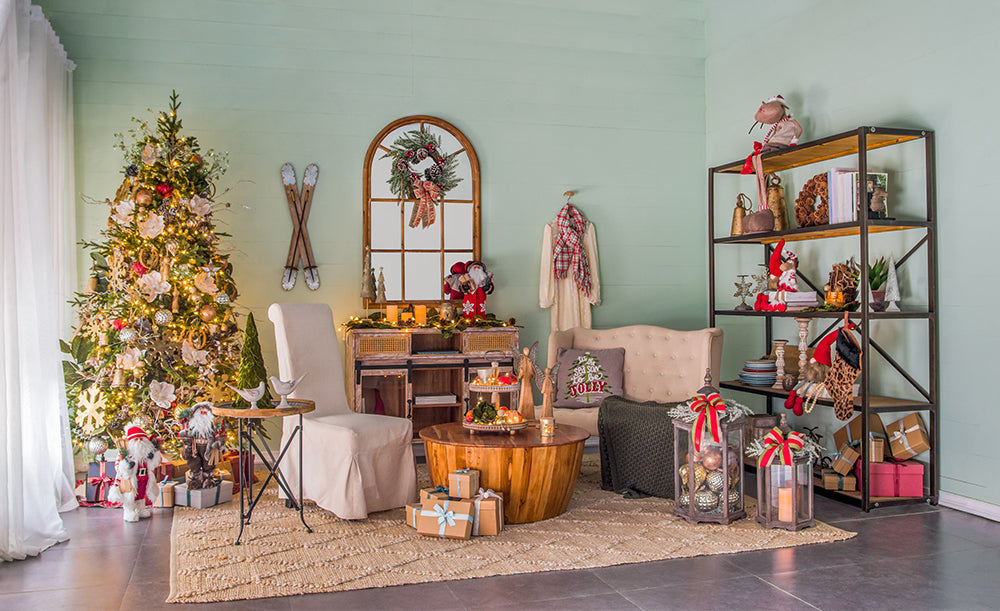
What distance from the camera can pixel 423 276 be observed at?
6.32 meters

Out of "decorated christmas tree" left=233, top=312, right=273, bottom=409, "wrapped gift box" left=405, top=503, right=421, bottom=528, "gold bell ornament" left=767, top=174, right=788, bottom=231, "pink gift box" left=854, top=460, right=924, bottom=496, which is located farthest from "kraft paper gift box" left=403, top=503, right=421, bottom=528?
"gold bell ornament" left=767, top=174, right=788, bottom=231

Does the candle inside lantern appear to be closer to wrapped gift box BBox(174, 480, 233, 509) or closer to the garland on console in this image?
wrapped gift box BBox(174, 480, 233, 509)

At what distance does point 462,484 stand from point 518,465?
1.02 ft

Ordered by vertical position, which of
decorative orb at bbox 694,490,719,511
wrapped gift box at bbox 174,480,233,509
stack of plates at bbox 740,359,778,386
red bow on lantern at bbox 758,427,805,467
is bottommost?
wrapped gift box at bbox 174,480,233,509

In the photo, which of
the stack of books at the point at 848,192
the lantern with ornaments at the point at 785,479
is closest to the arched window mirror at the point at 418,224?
the stack of books at the point at 848,192

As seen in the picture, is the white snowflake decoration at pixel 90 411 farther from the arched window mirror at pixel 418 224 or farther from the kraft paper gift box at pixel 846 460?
the kraft paper gift box at pixel 846 460

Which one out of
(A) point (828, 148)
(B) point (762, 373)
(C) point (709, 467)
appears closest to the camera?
(C) point (709, 467)

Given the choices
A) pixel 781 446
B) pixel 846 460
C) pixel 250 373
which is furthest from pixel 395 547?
pixel 846 460

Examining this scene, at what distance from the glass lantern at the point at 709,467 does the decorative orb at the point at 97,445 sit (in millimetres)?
3382

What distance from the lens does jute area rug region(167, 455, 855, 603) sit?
3.34m

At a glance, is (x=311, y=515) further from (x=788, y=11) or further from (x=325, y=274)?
(x=788, y=11)

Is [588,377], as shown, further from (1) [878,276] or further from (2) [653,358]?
(1) [878,276]

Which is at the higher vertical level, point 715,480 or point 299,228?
point 299,228

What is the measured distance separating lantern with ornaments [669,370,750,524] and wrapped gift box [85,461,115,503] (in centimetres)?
329
